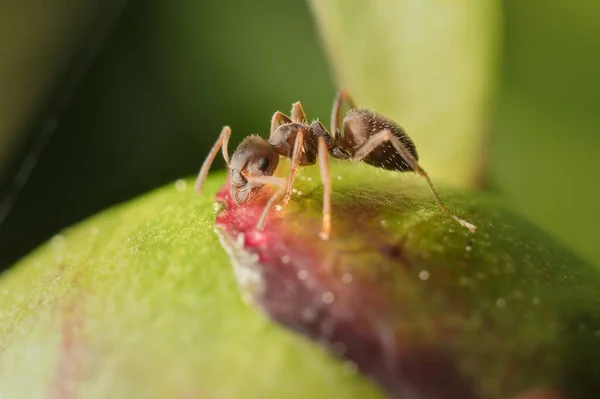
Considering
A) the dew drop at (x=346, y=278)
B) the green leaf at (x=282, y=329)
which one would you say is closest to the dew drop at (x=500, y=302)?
the green leaf at (x=282, y=329)

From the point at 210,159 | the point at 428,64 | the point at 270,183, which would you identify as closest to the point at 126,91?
the point at 210,159

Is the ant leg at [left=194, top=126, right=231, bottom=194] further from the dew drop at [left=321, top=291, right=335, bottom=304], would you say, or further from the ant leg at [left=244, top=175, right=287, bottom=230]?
the dew drop at [left=321, top=291, right=335, bottom=304]

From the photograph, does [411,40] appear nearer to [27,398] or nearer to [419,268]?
[419,268]

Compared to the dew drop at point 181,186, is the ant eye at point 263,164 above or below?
below

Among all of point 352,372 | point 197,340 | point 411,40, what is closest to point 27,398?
point 197,340

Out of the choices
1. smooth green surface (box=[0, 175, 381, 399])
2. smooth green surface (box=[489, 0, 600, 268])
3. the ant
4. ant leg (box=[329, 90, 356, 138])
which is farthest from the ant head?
smooth green surface (box=[489, 0, 600, 268])

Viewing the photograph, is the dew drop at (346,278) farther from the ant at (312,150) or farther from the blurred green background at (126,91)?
the blurred green background at (126,91)

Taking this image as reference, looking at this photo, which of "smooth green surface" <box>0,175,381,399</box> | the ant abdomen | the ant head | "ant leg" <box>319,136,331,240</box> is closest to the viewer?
"smooth green surface" <box>0,175,381,399</box>
